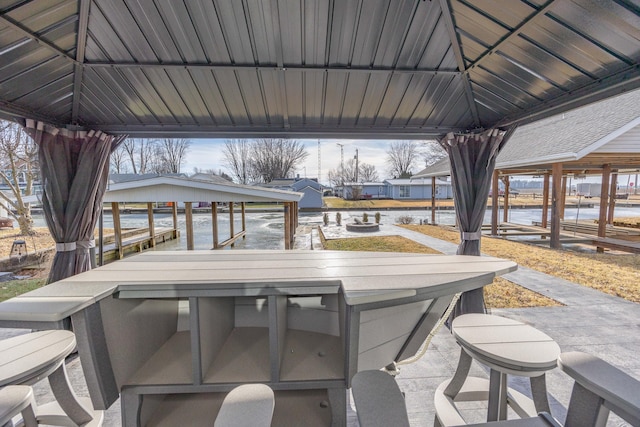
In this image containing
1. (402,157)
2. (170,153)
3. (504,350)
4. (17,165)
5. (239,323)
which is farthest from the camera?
(402,157)

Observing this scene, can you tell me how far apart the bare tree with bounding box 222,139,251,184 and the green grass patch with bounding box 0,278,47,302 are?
28185 mm

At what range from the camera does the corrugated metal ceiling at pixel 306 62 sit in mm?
1820

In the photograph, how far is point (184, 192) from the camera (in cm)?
732

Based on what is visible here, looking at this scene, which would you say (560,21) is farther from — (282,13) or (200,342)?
(200,342)

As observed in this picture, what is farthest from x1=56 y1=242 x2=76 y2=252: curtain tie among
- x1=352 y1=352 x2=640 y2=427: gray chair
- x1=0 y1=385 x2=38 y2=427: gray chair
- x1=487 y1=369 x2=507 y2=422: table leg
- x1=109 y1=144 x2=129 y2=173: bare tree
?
x1=109 y1=144 x2=129 y2=173: bare tree

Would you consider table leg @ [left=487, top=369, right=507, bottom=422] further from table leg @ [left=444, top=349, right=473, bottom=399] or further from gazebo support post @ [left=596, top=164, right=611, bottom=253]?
gazebo support post @ [left=596, top=164, right=611, bottom=253]

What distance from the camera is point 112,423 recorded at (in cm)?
202

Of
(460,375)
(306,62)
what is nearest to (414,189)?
(306,62)

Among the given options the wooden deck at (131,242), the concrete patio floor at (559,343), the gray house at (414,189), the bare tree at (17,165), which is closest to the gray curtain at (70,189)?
the concrete patio floor at (559,343)

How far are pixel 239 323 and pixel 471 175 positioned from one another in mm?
3027

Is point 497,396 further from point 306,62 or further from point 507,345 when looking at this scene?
point 306,62

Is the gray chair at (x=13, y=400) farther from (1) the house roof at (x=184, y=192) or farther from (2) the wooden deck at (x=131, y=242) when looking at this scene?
(2) the wooden deck at (x=131, y=242)

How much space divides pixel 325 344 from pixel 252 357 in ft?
1.35

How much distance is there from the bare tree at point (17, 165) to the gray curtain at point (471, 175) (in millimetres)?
11267
